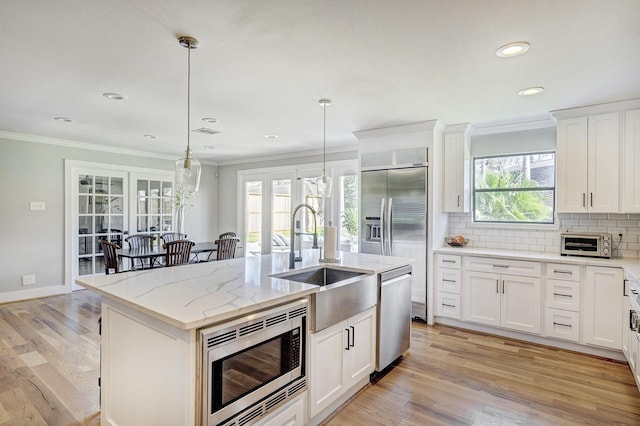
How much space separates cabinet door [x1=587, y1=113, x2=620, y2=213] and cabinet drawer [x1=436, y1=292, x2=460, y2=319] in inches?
66.0

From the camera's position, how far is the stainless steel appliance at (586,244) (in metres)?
3.43

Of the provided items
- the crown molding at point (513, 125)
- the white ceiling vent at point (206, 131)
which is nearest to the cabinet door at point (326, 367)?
the crown molding at point (513, 125)

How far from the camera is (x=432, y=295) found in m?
4.21

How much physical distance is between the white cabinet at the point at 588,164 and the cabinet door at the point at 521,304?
0.87m

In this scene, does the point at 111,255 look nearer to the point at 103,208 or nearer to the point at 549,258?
the point at 103,208

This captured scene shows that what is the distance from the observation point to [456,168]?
14.1 feet

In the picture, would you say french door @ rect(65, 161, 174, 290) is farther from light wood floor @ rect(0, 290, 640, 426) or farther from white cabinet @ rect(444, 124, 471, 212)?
white cabinet @ rect(444, 124, 471, 212)

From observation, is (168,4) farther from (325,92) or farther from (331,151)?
(331,151)

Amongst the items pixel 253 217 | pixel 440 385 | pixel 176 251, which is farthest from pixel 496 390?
pixel 253 217

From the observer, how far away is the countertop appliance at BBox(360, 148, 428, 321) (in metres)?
4.25

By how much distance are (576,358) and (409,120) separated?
2978mm

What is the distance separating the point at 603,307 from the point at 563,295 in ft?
1.04

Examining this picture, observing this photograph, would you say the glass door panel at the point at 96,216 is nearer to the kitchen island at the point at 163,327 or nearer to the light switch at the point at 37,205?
the light switch at the point at 37,205

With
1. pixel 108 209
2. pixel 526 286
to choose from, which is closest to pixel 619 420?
pixel 526 286
